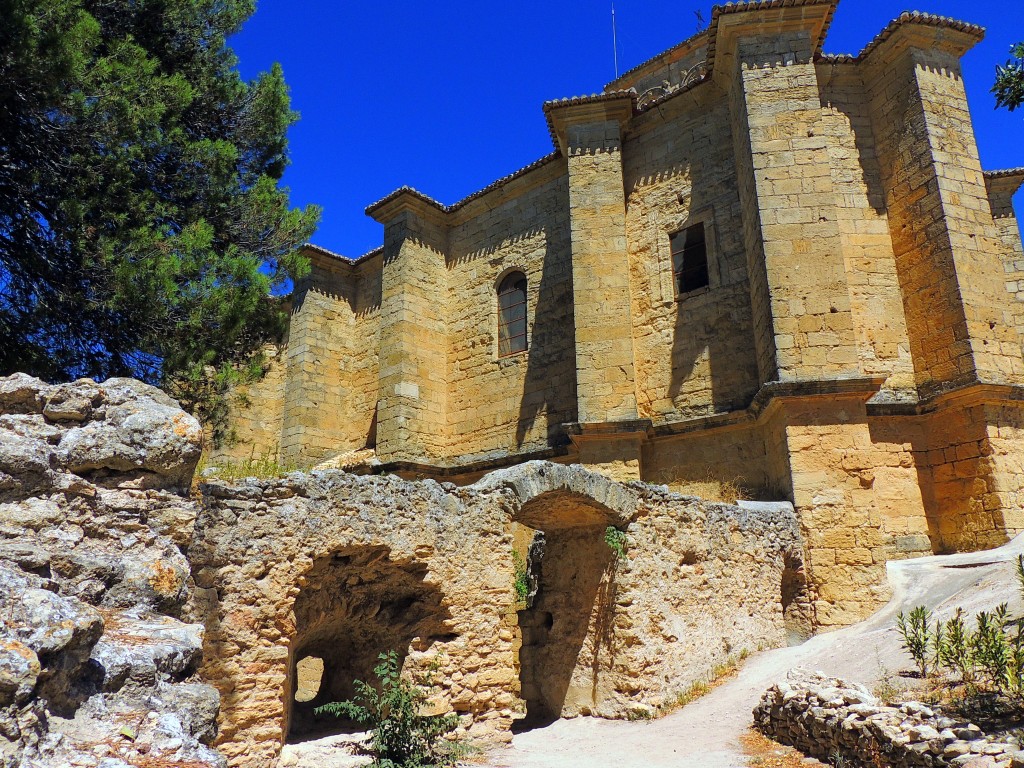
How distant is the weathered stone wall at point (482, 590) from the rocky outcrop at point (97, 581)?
67 cm

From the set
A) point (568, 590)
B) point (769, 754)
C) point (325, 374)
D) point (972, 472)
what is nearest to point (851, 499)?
point (972, 472)

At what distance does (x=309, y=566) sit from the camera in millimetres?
5223

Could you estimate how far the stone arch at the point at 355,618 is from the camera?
5.62 metres

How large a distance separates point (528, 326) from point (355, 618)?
9041mm

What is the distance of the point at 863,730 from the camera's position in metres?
5.12

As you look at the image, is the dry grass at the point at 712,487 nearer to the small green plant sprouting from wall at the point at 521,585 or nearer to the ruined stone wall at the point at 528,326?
the ruined stone wall at the point at 528,326

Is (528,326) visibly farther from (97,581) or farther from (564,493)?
(97,581)

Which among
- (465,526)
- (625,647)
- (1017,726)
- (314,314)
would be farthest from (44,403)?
(314,314)

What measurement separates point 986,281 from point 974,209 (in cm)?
119

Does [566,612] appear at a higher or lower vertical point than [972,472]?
lower

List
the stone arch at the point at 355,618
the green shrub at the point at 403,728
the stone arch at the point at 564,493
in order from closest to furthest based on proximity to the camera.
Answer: the green shrub at the point at 403,728
the stone arch at the point at 355,618
the stone arch at the point at 564,493

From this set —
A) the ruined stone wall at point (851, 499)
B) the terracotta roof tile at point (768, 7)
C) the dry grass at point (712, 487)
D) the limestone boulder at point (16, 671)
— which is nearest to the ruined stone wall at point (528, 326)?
the dry grass at point (712, 487)

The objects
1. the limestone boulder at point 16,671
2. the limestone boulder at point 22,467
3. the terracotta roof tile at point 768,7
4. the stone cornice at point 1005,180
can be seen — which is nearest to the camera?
the limestone boulder at point 16,671

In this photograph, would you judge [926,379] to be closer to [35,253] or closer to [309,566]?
[309,566]
